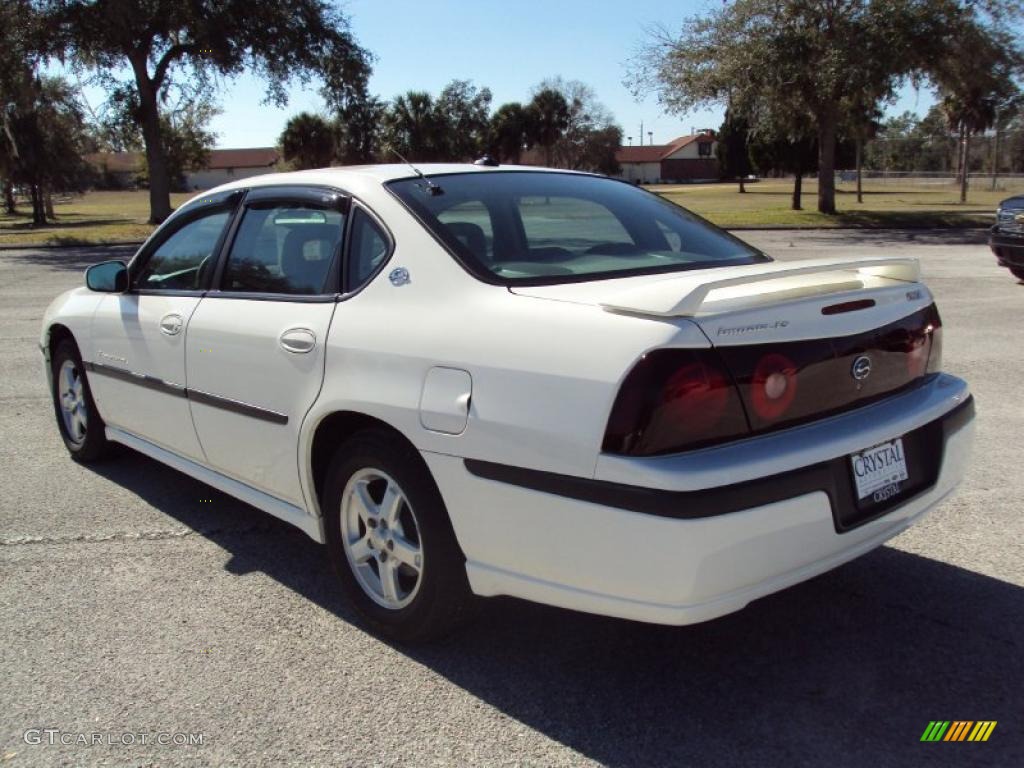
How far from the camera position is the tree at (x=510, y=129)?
257 ft

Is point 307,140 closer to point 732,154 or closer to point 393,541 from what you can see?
point 732,154

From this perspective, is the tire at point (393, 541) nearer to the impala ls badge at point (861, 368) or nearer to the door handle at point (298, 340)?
the door handle at point (298, 340)

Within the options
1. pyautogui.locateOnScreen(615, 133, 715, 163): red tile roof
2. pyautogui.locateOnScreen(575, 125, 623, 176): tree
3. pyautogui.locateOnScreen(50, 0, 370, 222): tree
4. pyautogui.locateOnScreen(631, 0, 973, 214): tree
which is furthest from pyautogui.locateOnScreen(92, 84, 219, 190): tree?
pyautogui.locateOnScreen(615, 133, 715, 163): red tile roof

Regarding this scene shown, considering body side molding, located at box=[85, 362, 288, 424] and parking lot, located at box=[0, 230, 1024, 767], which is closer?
parking lot, located at box=[0, 230, 1024, 767]

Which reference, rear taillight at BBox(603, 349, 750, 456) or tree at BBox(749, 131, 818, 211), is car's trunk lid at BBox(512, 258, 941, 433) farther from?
tree at BBox(749, 131, 818, 211)

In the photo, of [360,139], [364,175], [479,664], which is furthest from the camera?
[360,139]

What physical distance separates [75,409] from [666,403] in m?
4.16

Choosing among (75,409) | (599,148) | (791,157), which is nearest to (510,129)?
(599,148)

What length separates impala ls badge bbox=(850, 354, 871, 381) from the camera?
2879 millimetres

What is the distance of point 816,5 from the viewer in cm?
2638

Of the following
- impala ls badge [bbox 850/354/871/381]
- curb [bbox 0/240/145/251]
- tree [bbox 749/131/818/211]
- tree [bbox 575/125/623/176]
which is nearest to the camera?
impala ls badge [bbox 850/354/871/381]

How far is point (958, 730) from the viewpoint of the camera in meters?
2.64

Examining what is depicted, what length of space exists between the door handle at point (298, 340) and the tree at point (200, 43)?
24.7 metres
